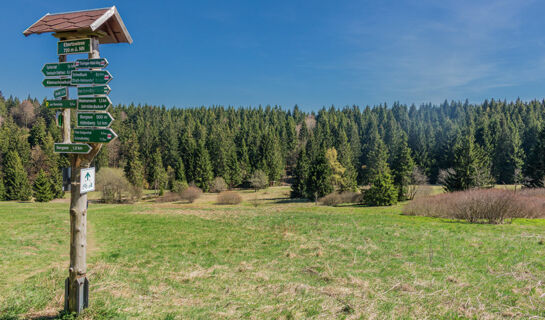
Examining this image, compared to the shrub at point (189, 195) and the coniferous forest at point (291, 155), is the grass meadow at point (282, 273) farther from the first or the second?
the shrub at point (189, 195)

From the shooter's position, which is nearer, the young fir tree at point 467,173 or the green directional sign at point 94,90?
the green directional sign at point 94,90

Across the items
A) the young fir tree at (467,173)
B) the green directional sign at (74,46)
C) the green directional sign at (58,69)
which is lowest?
the young fir tree at (467,173)

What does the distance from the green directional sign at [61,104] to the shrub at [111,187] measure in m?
52.5

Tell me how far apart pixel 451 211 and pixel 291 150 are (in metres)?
86.9

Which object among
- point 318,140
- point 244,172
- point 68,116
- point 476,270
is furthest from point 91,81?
point 318,140

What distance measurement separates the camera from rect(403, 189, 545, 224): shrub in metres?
20.8

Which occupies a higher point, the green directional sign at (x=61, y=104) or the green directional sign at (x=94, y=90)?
the green directional sign at (x=94, y=90)

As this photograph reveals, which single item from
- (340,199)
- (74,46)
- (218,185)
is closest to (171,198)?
(218,185)

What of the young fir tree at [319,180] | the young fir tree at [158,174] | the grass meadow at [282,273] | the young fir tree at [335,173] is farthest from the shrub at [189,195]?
the grass meadow at [282,273]

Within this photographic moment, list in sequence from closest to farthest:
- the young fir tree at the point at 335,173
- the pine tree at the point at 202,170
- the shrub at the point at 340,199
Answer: the shrub at the point at 340,199 < the young fir tree at the point at 335,173 < the pine tree at the point at 202,170

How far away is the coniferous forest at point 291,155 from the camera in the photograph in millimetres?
55438

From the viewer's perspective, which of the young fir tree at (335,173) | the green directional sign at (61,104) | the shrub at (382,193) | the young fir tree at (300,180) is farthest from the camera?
the young fir tree at (300,180)

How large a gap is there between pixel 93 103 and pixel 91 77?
1.72 ft

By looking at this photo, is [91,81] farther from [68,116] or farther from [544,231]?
[544,231]
